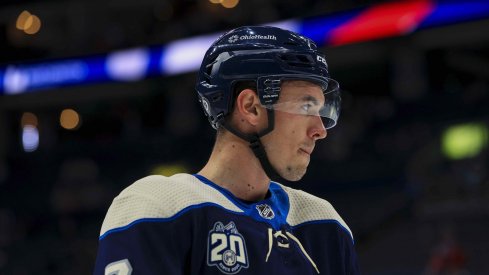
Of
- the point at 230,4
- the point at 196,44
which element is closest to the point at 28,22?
the point at 230,4

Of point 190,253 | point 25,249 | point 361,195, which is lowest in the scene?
point 25,249

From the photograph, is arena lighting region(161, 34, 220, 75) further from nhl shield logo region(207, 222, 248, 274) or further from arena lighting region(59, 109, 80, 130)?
nhl shield logo region(207, 222, 248, 274)

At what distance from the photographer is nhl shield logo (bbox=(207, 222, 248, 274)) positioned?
226 centimetres

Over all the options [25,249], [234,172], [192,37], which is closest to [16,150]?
[25,249]

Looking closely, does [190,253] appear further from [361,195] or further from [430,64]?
[430,64]

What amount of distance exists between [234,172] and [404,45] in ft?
43.0

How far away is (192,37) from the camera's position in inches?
651

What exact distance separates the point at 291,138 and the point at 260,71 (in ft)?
0.72

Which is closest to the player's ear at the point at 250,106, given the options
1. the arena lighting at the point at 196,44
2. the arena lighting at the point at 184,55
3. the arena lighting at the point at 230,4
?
the arena lighting at the point at 196,44

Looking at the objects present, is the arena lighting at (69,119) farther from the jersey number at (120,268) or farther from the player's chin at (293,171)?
the jersey number at (120,268)

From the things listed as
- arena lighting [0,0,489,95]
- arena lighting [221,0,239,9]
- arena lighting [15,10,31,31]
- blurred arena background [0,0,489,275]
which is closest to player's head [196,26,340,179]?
blurred arena background [0,0,489,275]

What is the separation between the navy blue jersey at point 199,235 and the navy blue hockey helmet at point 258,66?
0.27 metres

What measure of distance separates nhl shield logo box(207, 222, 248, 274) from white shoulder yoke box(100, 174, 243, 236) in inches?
3.3

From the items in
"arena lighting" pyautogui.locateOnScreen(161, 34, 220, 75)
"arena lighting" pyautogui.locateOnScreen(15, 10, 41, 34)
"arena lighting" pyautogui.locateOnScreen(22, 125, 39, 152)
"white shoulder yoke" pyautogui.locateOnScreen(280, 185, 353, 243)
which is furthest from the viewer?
"arena lighting" pyautogui.locateOnScreen(15, 10, 41, 34)
